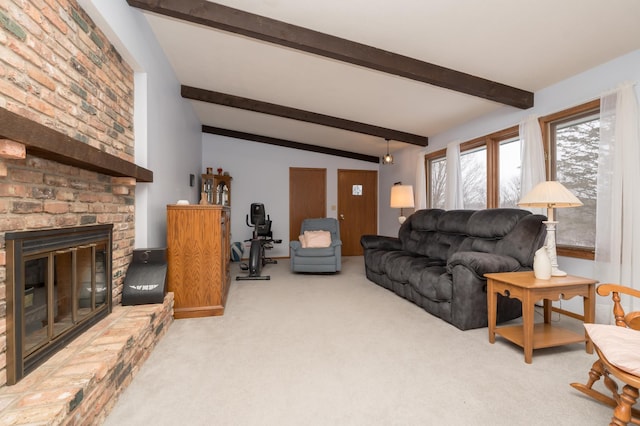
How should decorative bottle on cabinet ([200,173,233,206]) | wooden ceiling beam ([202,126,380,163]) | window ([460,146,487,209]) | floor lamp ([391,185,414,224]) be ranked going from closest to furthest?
1. window ([460,146,487,209])
2. floor lamp ([391,185,414,224])
3. decorative bottle on cabinet ([200,173,233,206])
4. wooden ceiling beam ([202,126,380,163])

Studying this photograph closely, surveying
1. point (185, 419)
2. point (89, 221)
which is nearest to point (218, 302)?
point (89, 221)

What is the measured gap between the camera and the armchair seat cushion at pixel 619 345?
1.26 metres

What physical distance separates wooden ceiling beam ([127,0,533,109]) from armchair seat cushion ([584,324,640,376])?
96.3 inches

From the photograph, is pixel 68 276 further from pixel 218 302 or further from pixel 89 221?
pixel 218 302

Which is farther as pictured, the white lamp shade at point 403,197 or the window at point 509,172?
the white lamp shade at point 403,197

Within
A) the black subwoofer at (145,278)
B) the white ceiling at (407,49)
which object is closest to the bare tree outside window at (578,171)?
the white ceiling at (407,49)

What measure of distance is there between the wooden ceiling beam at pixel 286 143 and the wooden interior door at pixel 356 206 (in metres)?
0.34

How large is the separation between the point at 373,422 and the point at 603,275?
8.02 ft

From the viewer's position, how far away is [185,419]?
1.54 m

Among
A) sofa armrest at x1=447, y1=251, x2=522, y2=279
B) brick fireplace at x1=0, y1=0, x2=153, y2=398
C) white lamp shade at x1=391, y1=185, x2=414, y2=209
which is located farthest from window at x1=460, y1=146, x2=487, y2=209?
brick fireplace at x1=0, y1=0, x2=153, y2=398

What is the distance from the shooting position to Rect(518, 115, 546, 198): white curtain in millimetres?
3324

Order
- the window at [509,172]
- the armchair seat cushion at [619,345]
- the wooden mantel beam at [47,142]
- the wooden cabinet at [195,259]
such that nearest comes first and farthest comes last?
the wooden mantel beam at [47,142] < the armchair seat cushion at [619,345] < the wooden cabinet at [195,259] < the window at [509,172]

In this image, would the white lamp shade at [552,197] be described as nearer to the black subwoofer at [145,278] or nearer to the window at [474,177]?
the window at [474,177]

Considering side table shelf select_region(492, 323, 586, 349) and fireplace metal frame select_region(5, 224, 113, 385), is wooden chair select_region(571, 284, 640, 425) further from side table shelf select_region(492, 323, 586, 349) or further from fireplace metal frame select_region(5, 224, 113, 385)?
fireplace metal frame select_region(5, 224, 113, 385)
